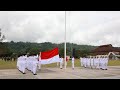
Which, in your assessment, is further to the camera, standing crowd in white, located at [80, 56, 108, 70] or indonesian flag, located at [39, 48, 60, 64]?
standing crowd in white, located at [80, 56, 108, 70]

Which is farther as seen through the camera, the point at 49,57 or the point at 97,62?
the point at 97,62

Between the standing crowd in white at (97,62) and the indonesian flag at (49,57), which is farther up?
the indonesian flag at (49,57)

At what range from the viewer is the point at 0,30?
72312mm

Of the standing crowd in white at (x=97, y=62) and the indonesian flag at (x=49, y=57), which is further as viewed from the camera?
the standing crowd in white at (x=97, y=62)

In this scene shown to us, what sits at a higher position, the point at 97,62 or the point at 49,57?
the point at 49,57

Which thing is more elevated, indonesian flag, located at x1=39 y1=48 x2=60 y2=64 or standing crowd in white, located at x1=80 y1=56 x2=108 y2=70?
indonesian flag, located at x1=39 y1=48 x2=60 y2=64
